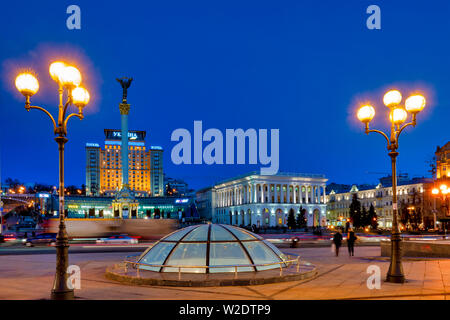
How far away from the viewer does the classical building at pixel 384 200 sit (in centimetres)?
9375

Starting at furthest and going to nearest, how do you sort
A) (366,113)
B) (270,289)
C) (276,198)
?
(276,198) < (366,113) < (270,289)

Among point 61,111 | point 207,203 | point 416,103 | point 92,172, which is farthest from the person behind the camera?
point 92,172

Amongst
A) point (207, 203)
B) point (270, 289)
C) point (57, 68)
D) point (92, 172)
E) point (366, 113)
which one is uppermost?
point (92, 172)

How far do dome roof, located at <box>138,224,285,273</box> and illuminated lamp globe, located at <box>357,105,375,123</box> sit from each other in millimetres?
6536

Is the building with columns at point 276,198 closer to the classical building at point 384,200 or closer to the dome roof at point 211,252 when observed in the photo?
the classical building at point 384,200

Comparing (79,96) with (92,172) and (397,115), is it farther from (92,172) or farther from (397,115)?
(92,172)

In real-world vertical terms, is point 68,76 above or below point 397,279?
above

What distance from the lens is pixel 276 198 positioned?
136 metres

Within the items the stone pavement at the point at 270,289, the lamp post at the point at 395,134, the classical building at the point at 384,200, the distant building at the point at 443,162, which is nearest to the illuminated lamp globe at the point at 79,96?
the stone pavement at the point at 270,289

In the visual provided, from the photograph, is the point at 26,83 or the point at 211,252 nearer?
the point at 26,83

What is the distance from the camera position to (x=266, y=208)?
436 feet

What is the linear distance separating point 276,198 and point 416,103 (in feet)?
404

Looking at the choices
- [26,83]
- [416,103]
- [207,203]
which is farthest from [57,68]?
[207,203]

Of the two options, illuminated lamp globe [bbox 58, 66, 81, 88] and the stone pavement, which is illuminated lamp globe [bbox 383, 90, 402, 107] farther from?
illuminated lamp globe [bbox 58, 66, 81, 88]
